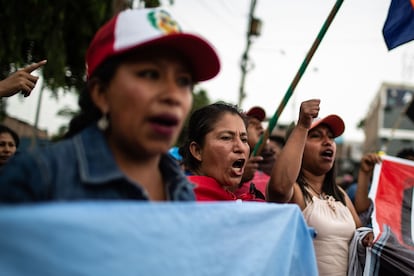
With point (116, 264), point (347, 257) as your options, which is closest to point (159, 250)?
point (116, 264)

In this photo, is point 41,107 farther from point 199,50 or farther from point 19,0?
point 199,50

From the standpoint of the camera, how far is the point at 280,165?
2.36m

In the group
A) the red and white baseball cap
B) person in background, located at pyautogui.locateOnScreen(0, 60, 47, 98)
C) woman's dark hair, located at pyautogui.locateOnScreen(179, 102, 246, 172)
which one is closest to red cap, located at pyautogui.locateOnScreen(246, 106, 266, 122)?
woman's dark hair, located at pyautogui.locateOnScreen(179, 102, 246, 172)

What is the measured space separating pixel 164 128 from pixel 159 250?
1.14 ft

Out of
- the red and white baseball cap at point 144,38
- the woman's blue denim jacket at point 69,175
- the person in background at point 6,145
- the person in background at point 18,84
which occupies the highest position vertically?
the red and white baseball cap at point 144,38

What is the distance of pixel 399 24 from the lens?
122 inches

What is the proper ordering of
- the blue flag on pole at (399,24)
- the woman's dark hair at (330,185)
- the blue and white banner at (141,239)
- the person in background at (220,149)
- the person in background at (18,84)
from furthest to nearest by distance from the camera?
1. the blue flag on pole at (399,24)
2. the woman's dark hair at (330,185)
3. the person in background at (220,149)
4. the person in background at (18,84)
5. the blue and white banner at (141,239)

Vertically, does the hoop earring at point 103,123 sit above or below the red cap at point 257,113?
above

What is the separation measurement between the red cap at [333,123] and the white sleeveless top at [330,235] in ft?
1.73

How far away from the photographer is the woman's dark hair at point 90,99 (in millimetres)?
1366

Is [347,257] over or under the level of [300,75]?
under

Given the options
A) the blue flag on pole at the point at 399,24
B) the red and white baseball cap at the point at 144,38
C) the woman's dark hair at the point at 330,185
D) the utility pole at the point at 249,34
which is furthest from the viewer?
the utility pole at the point at 249,34

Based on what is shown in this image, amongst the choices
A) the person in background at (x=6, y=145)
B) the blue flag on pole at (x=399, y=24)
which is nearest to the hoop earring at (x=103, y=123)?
the blue flag on pole at (x=399, y=24)

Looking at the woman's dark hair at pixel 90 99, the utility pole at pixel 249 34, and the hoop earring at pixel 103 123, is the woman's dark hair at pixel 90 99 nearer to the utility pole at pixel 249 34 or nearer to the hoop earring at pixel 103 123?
the hoop earring at pixel 103 123
